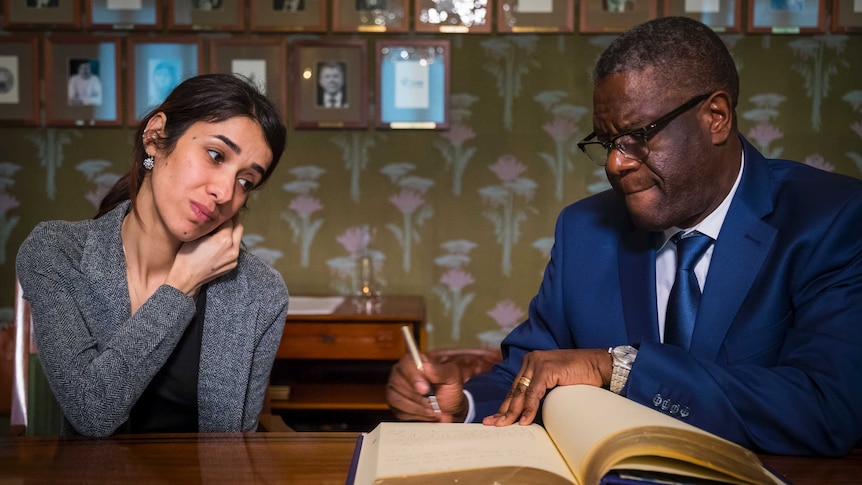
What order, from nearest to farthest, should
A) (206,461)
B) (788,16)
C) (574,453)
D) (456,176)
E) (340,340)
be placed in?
(574,453), (206,461), (340,340), (788,16), (456,176)

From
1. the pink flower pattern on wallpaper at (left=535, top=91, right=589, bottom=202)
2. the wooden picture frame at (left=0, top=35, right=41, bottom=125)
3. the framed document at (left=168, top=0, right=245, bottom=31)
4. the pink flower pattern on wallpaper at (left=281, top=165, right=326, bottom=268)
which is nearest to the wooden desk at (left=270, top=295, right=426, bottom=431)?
the pink flower pattern on wallpaper at (left=281, top=165, right=326, bottom=268)

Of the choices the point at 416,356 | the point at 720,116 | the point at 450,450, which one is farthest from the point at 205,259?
the point at 720,116

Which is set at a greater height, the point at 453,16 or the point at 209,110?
the point at 453,16

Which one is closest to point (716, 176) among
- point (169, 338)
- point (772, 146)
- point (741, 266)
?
point (741, 266)

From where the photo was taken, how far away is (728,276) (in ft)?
5.37

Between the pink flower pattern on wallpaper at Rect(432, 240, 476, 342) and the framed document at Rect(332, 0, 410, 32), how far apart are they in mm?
1182

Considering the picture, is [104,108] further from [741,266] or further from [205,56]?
[741,266]

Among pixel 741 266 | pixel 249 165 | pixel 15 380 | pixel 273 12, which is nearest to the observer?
pixel 741 266

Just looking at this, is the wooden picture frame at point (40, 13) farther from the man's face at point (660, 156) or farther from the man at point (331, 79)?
the man's face at point (660, 156)

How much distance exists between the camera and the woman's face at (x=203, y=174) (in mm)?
1866

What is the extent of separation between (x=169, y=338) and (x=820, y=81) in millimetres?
3749

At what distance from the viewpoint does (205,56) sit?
4.20 m

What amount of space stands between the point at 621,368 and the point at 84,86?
12.2ft

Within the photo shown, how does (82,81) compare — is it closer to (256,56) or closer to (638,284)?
(256,56)
